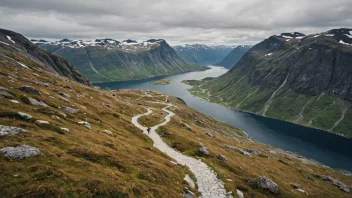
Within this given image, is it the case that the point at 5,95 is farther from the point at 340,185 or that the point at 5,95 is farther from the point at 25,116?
the point at 340,185

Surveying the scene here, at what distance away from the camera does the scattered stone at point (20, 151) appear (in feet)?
86.2

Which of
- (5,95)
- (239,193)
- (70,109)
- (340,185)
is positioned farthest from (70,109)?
(340,185)

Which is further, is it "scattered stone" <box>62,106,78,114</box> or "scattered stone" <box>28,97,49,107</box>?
"scattered stone" <box>62,106,78,114</box>

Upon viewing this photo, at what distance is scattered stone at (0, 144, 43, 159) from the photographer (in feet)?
86.2

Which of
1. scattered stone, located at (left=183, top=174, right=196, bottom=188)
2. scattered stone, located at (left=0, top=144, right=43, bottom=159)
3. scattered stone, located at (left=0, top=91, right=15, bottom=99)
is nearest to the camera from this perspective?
scattered stone, located at (left=0, top=144, right=43, bottom=159)

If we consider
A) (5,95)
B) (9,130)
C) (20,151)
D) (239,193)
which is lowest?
(239,193)

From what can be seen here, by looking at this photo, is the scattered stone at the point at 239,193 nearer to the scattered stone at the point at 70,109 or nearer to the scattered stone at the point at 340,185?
the scattered stone at the point at 70,109

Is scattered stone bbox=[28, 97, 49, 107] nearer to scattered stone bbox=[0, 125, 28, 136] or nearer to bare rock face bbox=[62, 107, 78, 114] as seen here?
bare rock face bbox=[62, 107, 78, 114]

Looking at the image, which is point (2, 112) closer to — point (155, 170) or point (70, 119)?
point (70, 119)

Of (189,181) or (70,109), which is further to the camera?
(70,109)

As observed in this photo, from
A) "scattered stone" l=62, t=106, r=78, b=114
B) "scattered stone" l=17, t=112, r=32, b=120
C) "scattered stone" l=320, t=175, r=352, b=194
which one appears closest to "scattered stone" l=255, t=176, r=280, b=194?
"scattered stone" l=17, t=112, r=32, b=120

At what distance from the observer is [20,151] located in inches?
1072

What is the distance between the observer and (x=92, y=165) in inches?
1173

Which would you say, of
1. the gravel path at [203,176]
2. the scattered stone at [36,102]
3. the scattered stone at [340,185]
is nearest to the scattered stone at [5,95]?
the scattered stone at [36,102]
